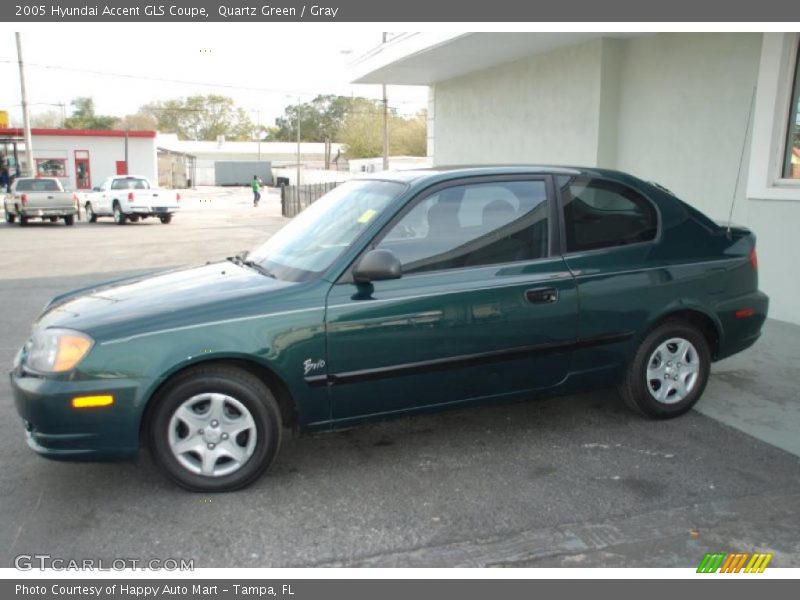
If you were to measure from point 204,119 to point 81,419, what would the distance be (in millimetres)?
108416

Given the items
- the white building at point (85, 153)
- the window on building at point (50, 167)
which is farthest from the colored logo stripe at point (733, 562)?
the window on building at point (50, 167)

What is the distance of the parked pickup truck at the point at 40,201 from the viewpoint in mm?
23172

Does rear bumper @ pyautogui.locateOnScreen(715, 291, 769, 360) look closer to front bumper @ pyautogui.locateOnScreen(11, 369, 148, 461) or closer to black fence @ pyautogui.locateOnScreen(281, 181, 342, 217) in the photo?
front bumper @ pyautogui.locateOnScreen(11, 369, 148, 461)

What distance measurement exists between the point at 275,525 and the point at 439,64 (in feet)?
35.4

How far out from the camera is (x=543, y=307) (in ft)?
13.9

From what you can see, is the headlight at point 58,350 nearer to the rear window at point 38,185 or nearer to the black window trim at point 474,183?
the black window trim at point 474,183

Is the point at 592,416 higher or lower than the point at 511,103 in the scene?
lower

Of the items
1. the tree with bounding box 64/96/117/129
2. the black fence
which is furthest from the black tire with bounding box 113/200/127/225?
the tree with bounding box 64/96/117/129

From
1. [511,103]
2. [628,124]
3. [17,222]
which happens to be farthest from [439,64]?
[17,222]

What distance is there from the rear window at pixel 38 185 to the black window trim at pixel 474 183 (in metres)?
23.0

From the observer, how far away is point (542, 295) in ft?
13.9

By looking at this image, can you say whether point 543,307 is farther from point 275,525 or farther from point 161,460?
point 161,460

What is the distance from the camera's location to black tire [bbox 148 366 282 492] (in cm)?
360

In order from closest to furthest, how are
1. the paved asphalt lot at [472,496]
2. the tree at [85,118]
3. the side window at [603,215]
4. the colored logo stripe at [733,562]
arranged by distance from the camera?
1. the colored logo stripe at [733,562]
2. the paved asphalt lot at [472,496]
3. the side window at [603,215]
4. the tree at [85,118]
